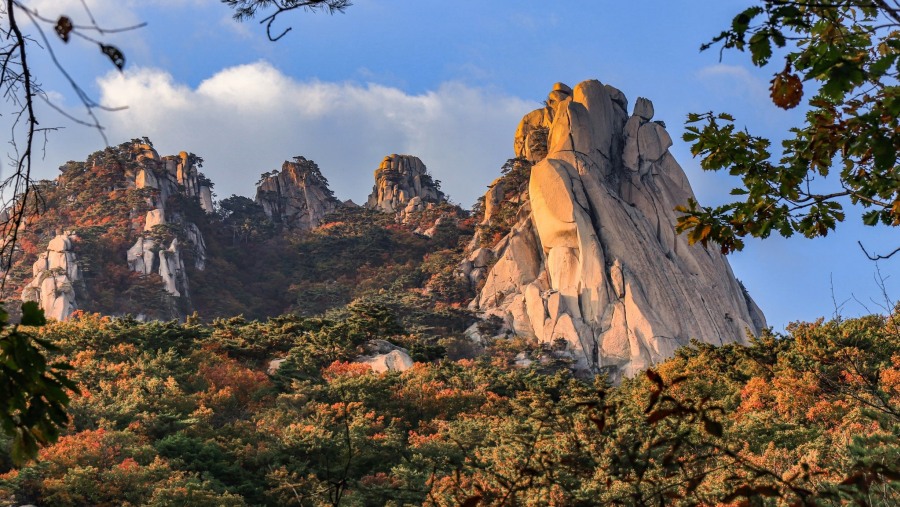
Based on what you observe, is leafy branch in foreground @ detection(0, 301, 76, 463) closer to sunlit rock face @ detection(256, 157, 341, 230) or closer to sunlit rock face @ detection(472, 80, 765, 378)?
sunlit rock face @ detection(472, 80, 765, 378)

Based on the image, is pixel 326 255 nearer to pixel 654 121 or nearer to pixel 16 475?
pixel 654 121

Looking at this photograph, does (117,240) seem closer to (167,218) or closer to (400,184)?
(167,218)

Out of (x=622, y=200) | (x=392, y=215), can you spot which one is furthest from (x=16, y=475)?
(x=392, y=215)

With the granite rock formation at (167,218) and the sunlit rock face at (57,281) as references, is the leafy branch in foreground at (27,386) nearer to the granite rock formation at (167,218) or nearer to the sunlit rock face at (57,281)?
the sunlit rock face at (57,281)

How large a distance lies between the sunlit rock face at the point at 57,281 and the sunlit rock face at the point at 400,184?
3018 centimetres

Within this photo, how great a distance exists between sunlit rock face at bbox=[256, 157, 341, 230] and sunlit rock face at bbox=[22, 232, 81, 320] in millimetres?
26776

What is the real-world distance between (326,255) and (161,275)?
43.2 feet

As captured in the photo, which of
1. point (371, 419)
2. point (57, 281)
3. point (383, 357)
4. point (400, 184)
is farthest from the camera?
point (400, 184)

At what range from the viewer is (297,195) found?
7725 cm

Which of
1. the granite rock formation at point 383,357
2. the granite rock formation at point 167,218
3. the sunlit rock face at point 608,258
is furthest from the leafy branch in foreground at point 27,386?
the granite rock formation at point 167,218

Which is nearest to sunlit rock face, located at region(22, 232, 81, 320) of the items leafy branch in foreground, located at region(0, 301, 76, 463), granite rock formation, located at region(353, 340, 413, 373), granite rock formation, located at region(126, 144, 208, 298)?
granite rock formation, located at region(126, 144, 208, 298)

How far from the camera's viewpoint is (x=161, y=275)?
5253 centimetres

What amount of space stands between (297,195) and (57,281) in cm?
3198

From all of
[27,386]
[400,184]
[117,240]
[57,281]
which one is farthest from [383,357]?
[400,184]
